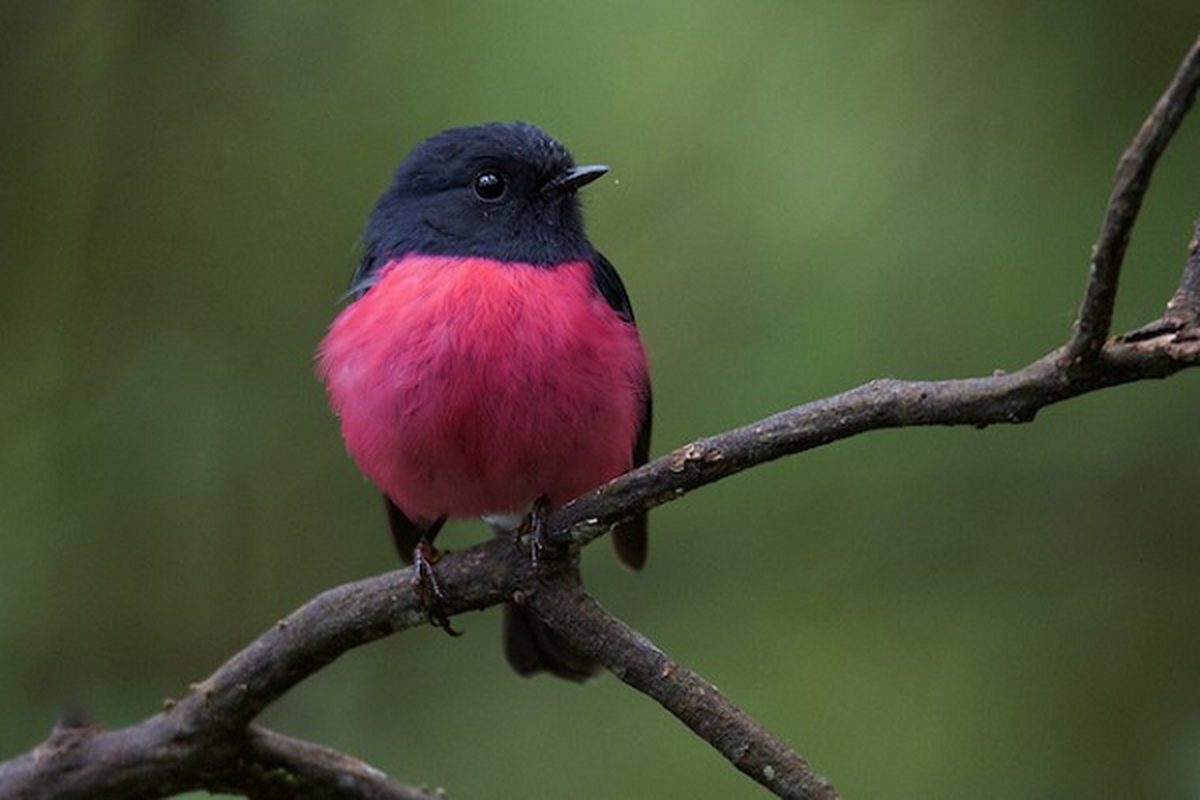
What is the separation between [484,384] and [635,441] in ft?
2.03

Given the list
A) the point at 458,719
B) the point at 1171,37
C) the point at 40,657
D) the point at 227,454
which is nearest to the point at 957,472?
the point at 1171,37

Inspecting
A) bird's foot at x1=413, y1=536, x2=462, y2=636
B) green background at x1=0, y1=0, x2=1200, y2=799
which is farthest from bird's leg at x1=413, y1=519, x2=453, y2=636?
green background at x1=0, y1=0, x2=1200, y2=799

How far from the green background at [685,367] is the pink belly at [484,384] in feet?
3.12

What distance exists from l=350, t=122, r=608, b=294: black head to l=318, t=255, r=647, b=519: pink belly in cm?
17

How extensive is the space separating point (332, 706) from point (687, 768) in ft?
3.84

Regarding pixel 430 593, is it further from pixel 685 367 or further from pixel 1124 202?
pixel 685 367

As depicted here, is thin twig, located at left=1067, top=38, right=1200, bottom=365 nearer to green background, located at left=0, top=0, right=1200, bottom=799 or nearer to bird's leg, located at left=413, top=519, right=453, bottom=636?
bird's leg, located at left=413, top=519, right=453, bottom=636

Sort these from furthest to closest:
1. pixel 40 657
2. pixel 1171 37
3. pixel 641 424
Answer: pixel 40 657 < pixel 1171 37 < pixel 641 424

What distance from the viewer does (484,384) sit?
3.70 m

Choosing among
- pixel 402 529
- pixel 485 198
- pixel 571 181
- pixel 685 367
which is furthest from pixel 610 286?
pixel 685 367

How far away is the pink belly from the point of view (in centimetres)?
371

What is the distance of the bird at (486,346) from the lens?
372 cm

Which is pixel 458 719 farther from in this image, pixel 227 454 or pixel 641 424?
pixel 641 424

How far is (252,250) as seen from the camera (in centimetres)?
546
